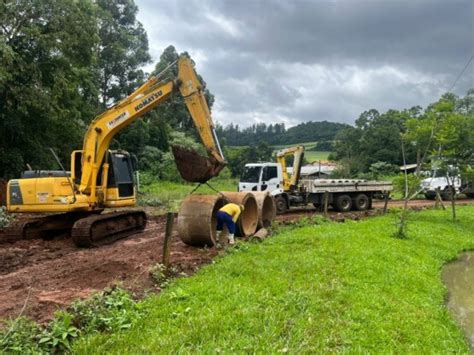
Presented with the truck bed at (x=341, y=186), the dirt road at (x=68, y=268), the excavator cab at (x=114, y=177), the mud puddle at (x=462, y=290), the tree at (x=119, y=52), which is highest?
the tree at (x=119, y=52)

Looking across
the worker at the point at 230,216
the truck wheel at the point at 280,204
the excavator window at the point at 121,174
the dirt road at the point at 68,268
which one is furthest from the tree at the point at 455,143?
the excavator window at the point at 121,174

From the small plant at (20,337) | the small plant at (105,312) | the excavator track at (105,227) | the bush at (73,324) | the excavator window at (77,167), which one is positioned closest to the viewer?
A: the small plant at (20,337)

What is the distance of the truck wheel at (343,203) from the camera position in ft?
65.1

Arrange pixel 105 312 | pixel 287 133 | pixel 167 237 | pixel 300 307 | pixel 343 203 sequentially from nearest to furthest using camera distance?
pixel 105 312 → pixel 300 307 → pixel 167 237 → pixel 343 203 → pixel 287 133

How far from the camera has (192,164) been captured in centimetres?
970

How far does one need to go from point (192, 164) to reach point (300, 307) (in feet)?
15.1

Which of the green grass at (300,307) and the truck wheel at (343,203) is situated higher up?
the truck wheel at (343,203)

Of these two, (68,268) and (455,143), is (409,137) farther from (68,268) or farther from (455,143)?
(68,268)

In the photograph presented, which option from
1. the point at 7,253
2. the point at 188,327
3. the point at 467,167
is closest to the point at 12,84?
the point at 7,253

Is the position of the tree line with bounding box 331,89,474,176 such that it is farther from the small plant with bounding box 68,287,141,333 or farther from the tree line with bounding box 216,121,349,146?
the tree line with bounding box 216,121,349,146

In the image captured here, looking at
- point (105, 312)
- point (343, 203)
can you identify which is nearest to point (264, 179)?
point (343, 203)

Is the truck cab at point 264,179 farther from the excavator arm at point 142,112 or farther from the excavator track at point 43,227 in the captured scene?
the excavator track at point 43,227

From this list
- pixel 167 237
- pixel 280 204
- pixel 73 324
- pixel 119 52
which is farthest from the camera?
pixel 119 52

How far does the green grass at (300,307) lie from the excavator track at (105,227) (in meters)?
3.77
